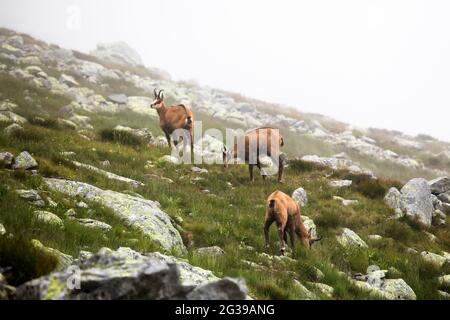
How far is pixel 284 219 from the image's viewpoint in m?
8.85

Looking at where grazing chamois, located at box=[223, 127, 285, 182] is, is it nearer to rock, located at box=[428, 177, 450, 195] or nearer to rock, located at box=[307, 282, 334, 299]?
rock, located at box=[428, 177, 450, 195]

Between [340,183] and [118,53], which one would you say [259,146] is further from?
[118,53]

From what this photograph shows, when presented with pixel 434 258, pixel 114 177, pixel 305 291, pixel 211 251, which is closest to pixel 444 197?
pixel 434 258

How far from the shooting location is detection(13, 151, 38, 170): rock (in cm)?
925

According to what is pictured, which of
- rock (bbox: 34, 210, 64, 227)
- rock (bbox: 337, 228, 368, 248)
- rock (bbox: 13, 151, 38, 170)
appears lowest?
rock (bbox: 337, 228, 368, 248)

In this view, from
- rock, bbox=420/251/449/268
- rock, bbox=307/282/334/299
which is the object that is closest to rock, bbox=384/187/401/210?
rock, bbox=420/251/449/268

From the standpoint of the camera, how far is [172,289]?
3.97 m

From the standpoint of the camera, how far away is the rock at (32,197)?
7473 millimetres

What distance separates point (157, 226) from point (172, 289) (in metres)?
4.26

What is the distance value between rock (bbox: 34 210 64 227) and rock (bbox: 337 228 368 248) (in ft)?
21.6

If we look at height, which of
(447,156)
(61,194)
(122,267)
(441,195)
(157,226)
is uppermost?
(122,267)

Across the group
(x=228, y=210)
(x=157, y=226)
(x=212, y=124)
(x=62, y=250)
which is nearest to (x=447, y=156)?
(x=212, y=124)

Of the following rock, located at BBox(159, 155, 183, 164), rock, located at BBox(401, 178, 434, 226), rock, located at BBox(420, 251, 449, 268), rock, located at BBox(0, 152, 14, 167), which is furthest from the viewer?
rock, located at BBox(159, 155, 183, 164)
